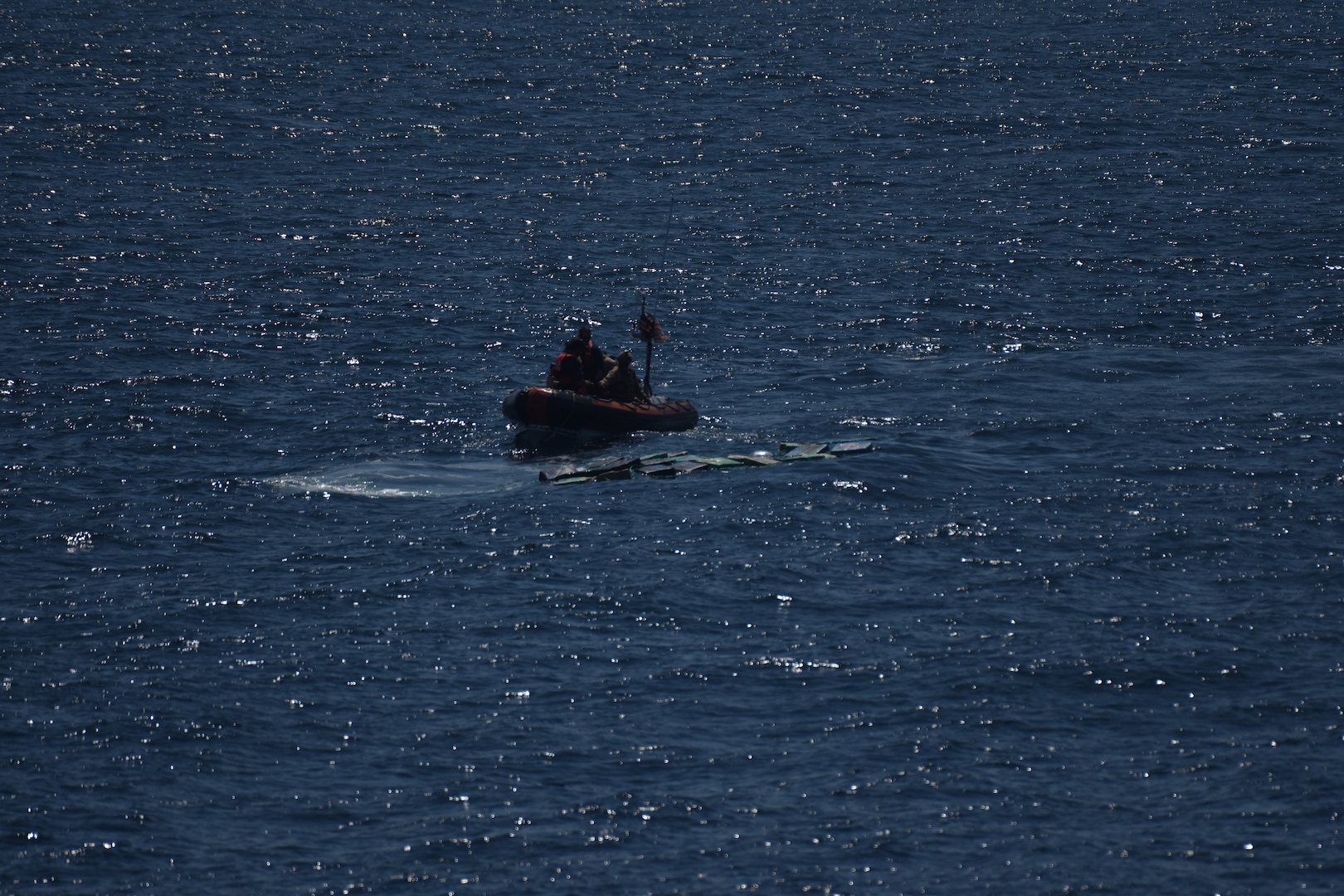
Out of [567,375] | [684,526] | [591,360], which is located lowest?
[684,526]

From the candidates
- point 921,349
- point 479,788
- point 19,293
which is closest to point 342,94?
point 19,293

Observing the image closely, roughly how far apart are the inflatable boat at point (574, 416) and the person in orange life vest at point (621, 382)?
22 centimetres

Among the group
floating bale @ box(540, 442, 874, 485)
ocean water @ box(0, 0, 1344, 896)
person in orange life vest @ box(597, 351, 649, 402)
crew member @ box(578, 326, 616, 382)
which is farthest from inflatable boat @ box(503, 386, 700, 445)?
floating bale @ box(540, 442, 874, 485)

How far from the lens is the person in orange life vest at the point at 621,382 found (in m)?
32.3

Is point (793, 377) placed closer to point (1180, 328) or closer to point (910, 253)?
point (1180, 328)

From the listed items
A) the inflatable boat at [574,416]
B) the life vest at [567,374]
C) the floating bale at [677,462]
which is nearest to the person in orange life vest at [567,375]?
the life vest at [567,374]

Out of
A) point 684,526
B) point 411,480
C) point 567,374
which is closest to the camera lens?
point 684,526

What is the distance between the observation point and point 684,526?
27.4m

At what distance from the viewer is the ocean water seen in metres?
18.1

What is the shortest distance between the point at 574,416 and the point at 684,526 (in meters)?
4.90

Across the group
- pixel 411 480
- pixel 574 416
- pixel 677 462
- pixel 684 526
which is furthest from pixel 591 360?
pixel 684 526

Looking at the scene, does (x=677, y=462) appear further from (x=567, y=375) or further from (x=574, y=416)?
(x=567, y=375)

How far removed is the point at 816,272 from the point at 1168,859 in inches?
1285

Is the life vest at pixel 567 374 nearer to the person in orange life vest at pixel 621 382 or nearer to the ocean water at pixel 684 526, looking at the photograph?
the person in orange life vest at pixel 621 382
